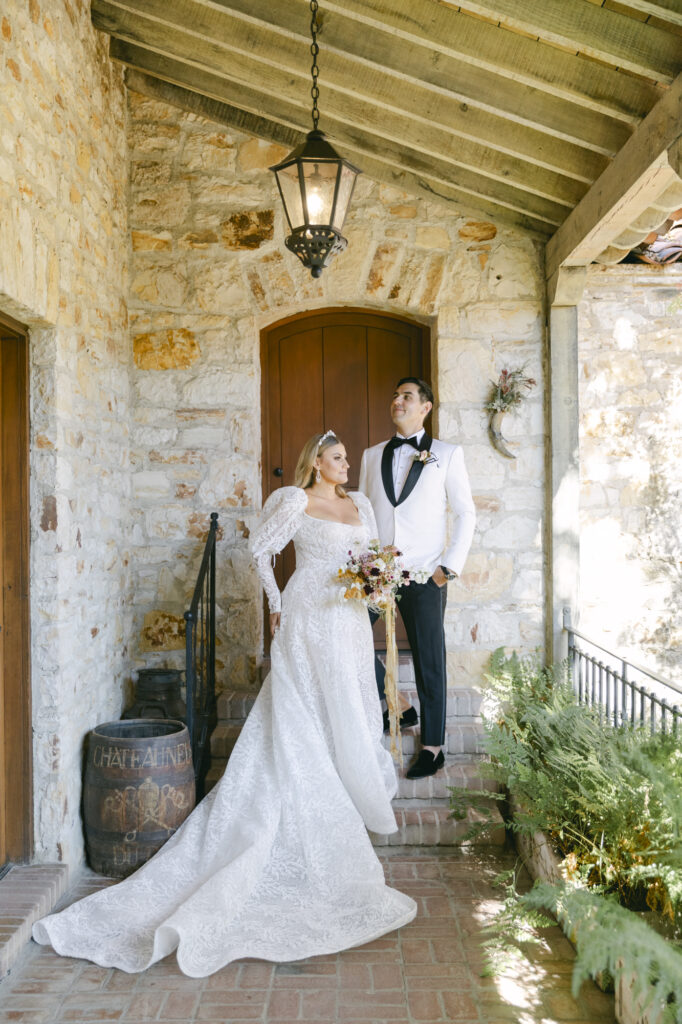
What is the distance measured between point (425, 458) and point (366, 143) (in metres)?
1.90

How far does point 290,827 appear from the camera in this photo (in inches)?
142

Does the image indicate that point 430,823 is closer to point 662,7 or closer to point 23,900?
point 23,900

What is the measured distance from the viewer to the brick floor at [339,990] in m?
2.73

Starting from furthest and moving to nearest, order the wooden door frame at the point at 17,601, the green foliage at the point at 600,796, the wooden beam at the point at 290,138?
the wooden beam at the point at 290,138, the wooden door frame at the point at 17,601, the green foliage at the point at 600,796

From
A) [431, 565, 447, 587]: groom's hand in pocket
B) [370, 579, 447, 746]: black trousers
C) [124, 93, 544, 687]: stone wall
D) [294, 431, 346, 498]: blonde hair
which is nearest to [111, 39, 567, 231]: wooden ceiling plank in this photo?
[124, 93, 544, 687]: stone wall

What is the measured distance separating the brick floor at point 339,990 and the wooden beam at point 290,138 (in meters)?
3.92

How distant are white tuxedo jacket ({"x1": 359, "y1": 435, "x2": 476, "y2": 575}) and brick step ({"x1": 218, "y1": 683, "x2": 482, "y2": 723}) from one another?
1.02 meters

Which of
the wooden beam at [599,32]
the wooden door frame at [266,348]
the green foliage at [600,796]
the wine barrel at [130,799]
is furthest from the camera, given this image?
the wooden door frame at [266,348]

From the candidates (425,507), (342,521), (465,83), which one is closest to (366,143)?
(465,83)

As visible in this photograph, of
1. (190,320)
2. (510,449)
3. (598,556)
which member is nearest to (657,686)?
(598,556)

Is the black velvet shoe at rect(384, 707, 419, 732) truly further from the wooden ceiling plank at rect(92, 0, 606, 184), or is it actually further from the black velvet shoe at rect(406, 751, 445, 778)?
the wooden ceiling plank at rect(92, 0, 606, 184)

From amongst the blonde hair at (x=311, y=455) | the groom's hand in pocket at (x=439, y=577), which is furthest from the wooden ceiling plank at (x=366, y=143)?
the groom's hand in pocket at (x=439, y=577)

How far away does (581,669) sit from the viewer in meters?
5.00

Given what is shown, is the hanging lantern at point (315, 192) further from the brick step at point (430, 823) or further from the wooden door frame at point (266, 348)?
the brick step at point (430, 823)
